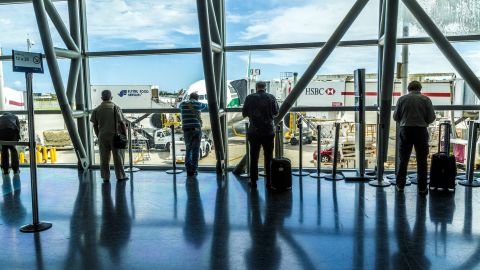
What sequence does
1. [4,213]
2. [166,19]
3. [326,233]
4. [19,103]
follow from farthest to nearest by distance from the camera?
1. [19,103]
2. [166,19]
3. [4,213]
4. [326,233]

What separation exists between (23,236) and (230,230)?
2092 mm

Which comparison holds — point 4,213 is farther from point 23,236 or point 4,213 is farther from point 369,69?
point 369,69

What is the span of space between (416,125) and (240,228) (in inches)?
114

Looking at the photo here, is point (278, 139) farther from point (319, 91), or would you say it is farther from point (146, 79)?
point (146, 79)

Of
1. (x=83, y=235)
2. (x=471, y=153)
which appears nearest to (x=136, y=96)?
(x=83, y=235)

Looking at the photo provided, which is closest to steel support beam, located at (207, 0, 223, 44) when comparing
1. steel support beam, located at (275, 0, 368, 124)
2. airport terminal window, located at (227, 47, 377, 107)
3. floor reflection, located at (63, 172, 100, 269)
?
airport terminal window, located at (227, 47, 377, 107)

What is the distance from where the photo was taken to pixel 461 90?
22.8ft

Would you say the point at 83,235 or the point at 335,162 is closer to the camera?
the point at 83,235

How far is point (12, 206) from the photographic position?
539 cm

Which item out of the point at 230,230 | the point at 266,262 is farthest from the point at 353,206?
the point at 266,262

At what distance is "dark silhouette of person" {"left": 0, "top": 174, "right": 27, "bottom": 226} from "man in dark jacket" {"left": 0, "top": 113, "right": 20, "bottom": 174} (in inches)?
29.0

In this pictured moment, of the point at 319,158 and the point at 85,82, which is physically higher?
the point at 85,82

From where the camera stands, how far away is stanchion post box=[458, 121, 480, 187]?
619 centimetres

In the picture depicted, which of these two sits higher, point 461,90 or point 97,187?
point 461,90
